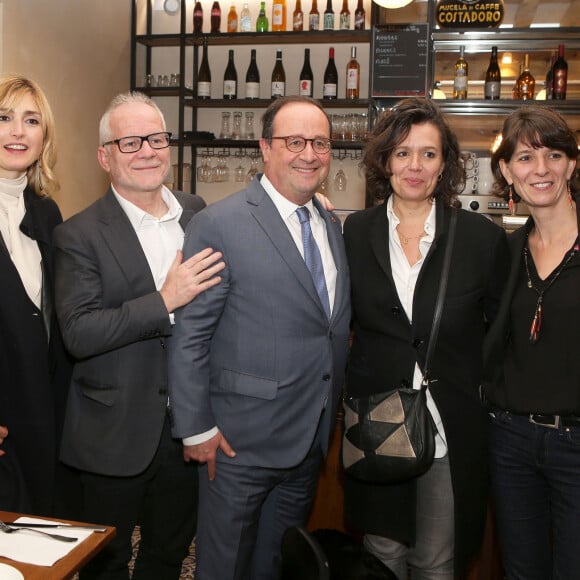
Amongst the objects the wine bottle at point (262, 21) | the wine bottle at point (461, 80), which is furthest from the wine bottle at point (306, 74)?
the wine bottle at point (461, 80)

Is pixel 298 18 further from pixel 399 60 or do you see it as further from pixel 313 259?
pixel 313 259

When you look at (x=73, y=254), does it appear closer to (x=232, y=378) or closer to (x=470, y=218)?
(x=232, y=378)

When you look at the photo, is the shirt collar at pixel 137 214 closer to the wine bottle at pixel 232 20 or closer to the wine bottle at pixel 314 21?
the wine bottle at pixel 314 21

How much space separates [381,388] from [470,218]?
573 mm

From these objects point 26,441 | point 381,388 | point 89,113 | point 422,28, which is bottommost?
point 26,441

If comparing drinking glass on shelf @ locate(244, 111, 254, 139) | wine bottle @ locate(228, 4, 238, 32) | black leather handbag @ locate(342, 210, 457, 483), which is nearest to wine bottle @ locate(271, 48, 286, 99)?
drinking glass on shelf @ locate(244, 111, 254, 139)

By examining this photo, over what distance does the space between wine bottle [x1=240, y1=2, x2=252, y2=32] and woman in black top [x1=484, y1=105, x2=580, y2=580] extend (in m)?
3.82

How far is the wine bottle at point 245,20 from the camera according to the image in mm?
5387

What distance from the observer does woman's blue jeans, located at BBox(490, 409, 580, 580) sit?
1814 mm

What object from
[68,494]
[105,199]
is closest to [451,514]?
[68,494]

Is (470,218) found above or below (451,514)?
above

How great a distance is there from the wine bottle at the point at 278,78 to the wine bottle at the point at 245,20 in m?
0.29

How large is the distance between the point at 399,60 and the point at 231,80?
4.53ft

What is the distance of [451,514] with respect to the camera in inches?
77.8
